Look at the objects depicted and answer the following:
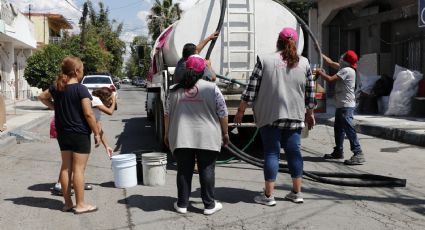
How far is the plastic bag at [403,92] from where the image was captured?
1456cm

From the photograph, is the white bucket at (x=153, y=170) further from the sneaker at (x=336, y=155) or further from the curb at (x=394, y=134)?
the curb at (x=394, y=134)

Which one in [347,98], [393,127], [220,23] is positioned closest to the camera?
[220,23]

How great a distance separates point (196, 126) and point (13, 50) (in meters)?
28.4

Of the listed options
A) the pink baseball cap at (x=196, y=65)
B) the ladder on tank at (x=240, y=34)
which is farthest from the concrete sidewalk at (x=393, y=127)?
the pink baseball cap at (x=196, y=65)

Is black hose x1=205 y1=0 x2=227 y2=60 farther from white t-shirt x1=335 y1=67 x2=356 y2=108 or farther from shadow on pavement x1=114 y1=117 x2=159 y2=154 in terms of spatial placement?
shadow on pavement x1=114 y1=117 x2=159 y2=154

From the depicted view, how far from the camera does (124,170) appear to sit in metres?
6.48

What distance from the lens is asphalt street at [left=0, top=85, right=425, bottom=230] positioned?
5.02 m

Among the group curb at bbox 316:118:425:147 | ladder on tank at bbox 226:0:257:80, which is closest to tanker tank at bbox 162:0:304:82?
ladder on tank at bbox 226:0:257:80

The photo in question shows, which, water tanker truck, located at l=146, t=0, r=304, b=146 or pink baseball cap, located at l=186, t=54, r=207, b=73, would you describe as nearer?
pink baseball cap, located at l=186, t=54, r=207, b=73

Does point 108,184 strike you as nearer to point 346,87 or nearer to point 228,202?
point 228,202

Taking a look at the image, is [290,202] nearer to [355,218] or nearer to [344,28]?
[355,218]

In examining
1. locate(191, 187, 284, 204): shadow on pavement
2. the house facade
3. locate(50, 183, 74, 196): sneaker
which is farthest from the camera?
the house facade

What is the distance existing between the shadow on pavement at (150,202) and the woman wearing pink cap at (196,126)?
0.37 m

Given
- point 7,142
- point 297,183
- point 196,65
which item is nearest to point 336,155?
A: point 297,183
